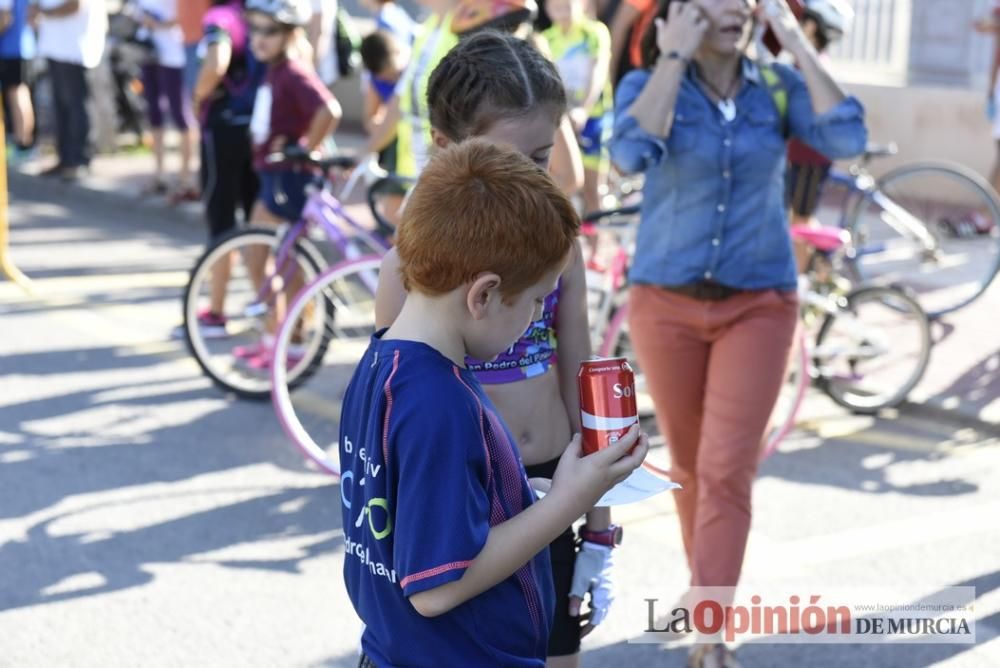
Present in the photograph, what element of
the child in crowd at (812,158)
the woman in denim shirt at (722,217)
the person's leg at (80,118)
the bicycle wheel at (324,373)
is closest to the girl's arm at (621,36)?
the child in crowd at (812,158)

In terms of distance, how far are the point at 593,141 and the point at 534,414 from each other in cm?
539

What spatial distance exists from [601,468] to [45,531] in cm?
348

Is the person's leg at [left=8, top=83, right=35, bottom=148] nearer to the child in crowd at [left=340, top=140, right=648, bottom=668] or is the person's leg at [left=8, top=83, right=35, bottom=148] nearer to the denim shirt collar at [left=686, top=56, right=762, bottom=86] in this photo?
the denim shirt collar at [left=686, top=56, right=762, bottom=86]

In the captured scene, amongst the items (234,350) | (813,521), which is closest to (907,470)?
(813,521)

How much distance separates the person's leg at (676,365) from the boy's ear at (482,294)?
195 centimetres

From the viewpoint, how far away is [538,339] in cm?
294

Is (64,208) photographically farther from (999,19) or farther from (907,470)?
(907,470)

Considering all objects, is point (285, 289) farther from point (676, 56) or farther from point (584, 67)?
point (676, 56)

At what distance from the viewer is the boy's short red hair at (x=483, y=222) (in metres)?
2.03

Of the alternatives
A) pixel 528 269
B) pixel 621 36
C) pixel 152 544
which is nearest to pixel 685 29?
pixel 528 269

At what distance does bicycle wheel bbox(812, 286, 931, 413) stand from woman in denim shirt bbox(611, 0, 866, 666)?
102 inches

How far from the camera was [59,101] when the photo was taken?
40.5ft

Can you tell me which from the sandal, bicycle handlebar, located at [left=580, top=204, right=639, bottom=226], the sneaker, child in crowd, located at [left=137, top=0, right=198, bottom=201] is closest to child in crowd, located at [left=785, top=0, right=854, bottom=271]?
bicycle handlebar, located at [left=580, top=204, right=639, bottom=226]

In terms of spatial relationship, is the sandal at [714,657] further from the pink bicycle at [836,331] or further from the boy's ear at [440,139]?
the pink bicycle at [836,331]
